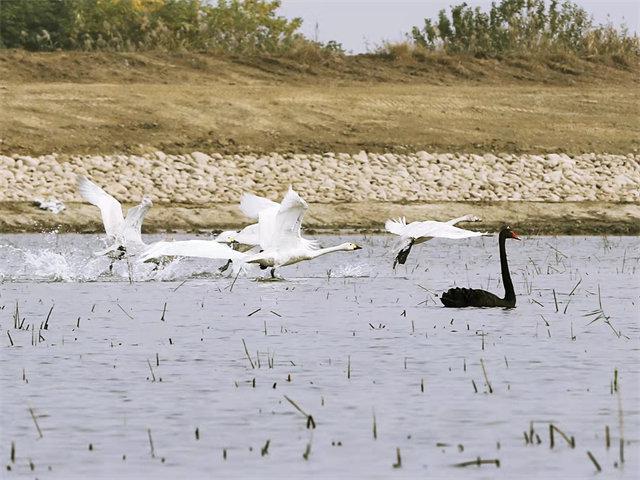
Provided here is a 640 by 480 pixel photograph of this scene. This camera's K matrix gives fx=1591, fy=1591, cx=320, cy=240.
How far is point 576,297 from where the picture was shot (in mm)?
16453

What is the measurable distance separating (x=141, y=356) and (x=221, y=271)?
712 cm

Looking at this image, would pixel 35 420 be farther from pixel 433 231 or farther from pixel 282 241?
pixel 433 231

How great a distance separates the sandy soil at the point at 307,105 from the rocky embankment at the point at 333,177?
1475mm

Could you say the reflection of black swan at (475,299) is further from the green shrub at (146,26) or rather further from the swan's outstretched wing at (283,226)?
the green shrub at (146,26)

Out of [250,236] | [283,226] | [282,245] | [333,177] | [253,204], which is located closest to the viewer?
[283,226]

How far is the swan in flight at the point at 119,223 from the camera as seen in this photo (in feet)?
58.5

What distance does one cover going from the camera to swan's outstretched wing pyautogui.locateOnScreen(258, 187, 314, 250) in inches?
648

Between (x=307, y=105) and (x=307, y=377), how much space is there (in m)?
28.7

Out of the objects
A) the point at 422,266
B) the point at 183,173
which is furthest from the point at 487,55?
the point at 422,266

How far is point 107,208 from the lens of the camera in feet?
60.6

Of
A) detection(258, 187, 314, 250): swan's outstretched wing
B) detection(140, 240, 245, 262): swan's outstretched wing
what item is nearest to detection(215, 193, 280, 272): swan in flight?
detection(258, 187, 314, 250): swan's outstretched wing

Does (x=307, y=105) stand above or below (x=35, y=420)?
above

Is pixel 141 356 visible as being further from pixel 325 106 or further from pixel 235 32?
pixel 235 32

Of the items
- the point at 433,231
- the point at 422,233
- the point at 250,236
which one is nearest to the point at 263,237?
the point at 250,236
